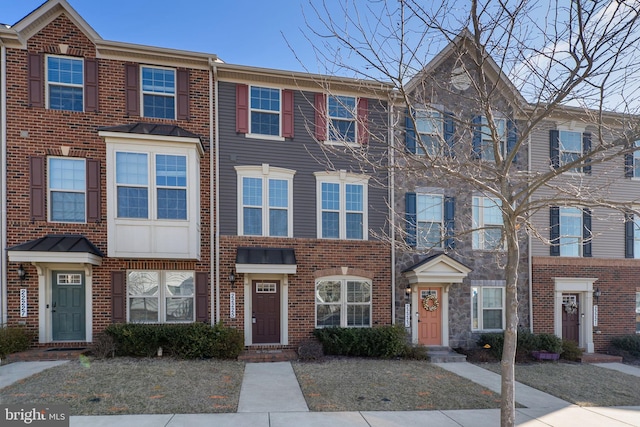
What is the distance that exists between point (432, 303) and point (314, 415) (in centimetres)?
651

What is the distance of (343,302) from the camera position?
35.2 feet

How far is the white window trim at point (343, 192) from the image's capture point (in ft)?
35.2

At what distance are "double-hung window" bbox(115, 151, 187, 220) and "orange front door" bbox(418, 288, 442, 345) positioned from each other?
25.3 ft

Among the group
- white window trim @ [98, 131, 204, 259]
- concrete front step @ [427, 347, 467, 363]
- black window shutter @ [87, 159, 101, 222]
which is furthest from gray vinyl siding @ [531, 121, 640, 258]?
black window shutter @ [87, 159, 101, 222]

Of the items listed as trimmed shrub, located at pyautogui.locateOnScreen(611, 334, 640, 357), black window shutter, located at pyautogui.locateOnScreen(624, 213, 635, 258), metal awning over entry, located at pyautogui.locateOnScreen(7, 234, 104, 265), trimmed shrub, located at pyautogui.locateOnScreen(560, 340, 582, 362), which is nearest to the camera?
metal awning over entry, located at pyautogui.locateOnScreen(7, 234, 104, 265)

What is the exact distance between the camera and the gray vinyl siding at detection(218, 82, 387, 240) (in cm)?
1022

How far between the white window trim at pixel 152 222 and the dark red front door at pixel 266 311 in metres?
2.11

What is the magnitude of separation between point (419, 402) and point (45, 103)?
38.0 feet

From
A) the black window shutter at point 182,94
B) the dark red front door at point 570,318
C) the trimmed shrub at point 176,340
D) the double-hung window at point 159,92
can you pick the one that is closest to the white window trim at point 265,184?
the black window shutter at point 182,94

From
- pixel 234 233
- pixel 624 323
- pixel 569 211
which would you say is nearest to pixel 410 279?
pixel 234 233

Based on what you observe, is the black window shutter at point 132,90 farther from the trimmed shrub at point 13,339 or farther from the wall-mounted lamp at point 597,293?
the wall-mounted lamp at point 597,293

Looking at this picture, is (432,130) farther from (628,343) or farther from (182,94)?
(628,343)

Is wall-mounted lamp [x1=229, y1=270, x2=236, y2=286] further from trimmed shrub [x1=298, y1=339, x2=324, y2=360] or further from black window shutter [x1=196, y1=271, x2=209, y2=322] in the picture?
trimmed shrub [x1=298, y1=339, x2=324, y2=360]

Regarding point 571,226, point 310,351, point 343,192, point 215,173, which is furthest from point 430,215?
point 215,173
